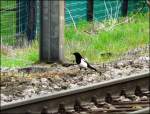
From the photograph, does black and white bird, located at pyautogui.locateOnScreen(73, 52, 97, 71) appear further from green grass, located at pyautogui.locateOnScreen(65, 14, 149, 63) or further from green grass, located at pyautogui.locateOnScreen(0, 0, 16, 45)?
green grass, located at pyautogui.locateOnScreen(0, 0, 16, 45)

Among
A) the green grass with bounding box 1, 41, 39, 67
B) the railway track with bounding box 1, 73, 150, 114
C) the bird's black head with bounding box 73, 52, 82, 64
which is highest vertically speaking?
the bird's black head with bounding box 73, 52, 82, 64

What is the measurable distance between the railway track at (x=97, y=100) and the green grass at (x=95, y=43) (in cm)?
316

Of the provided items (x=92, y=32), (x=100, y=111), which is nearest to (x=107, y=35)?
(x=92, y=32)

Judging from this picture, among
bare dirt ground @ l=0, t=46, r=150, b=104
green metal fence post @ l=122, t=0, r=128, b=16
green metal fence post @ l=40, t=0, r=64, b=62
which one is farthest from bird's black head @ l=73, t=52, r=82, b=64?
green metal fence post @ l=122, t=0, r=128, b=16

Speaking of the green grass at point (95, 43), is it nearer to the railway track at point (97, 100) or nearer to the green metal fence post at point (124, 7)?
the green metal fence post at point (124, 7)

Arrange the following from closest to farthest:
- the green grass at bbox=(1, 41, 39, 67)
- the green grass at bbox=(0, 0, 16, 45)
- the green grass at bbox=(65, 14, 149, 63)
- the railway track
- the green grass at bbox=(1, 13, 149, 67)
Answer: the railway track
the green grass at bbox=(1, 41, 39, 67)
the green grass at bbox=(1, 13, 149, 67)
the green grass at bbox=(65, 14, 149, 63)
the green grass at bbox=(0, 0, 16, 45)

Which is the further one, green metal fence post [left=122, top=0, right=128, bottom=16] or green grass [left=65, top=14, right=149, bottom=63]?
green metal fence post [left=122, top=0, right=128, bottom=16]

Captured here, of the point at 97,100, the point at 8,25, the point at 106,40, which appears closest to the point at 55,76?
the point at 97,100

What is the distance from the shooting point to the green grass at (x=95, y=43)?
36.3ft

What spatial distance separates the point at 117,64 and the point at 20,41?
405cm

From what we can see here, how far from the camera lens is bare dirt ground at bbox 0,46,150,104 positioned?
7.86 meters

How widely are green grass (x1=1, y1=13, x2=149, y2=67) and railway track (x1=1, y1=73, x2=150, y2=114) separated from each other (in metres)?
3.16

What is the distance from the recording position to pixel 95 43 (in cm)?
1238

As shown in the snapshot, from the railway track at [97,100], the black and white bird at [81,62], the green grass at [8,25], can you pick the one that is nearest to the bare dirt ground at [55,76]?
the black and white bird at [81,62]
